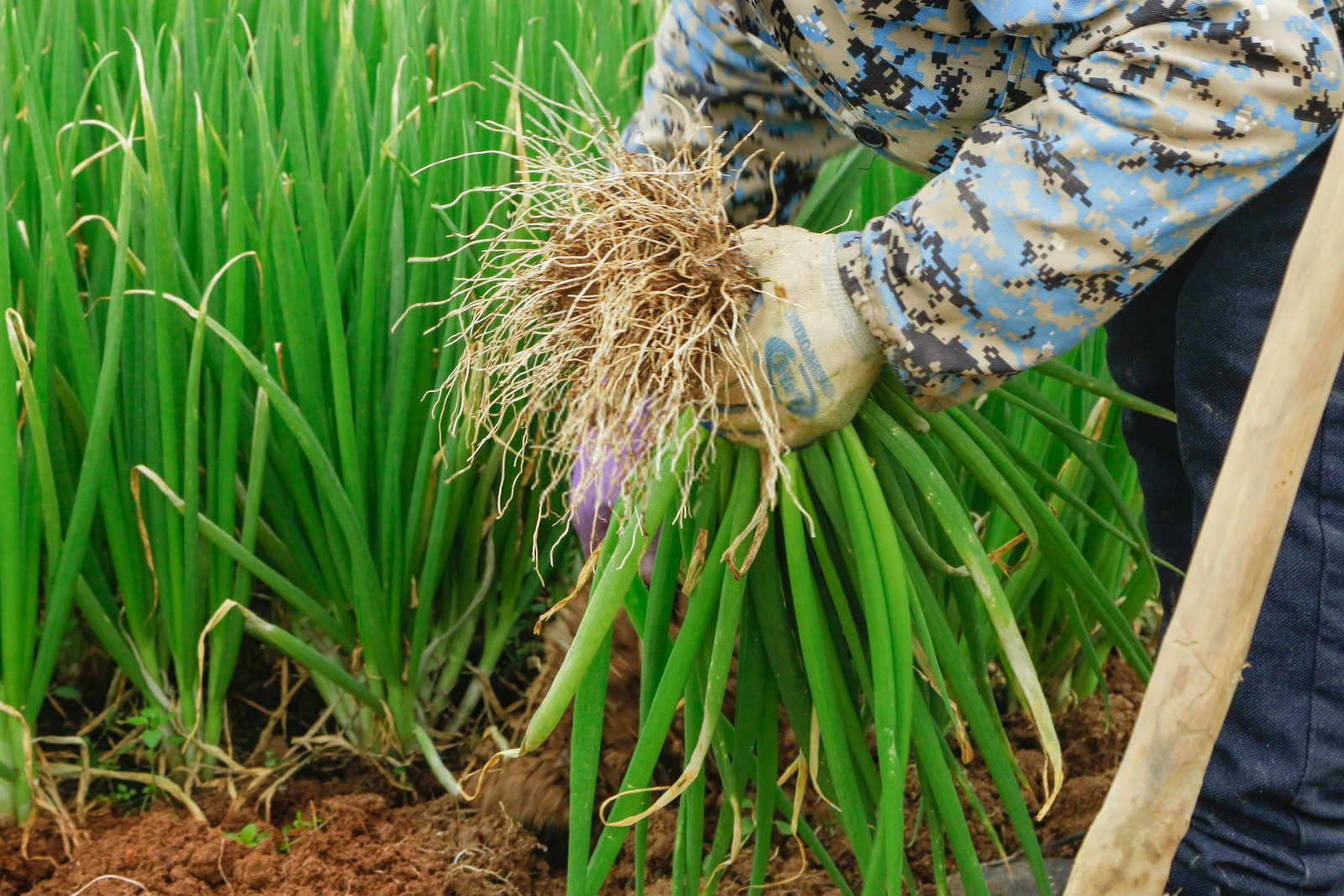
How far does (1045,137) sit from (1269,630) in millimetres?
472

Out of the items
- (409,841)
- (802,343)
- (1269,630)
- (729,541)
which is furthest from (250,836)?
(1269,630)

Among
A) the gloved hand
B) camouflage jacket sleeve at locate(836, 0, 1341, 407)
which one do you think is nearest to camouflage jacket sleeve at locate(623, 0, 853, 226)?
the gloved hand

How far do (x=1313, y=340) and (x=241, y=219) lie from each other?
107 centimetres

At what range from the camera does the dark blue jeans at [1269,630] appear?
0.99m

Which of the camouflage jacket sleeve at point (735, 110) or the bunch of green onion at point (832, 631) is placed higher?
the camouflage jacket sleeve at point (735, 110)

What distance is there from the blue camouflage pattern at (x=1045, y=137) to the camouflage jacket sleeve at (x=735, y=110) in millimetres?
132

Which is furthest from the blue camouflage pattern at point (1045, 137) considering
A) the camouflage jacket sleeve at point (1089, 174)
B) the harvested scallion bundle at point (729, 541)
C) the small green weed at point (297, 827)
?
the small green weed at point (297, 827)

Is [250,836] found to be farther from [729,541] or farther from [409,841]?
[729,541]

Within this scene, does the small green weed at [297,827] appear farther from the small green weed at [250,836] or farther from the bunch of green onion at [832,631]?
the bunch of green onion at [832,631]

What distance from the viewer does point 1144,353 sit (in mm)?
1284

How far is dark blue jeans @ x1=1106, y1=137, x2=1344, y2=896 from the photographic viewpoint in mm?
995

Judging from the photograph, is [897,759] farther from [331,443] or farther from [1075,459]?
[331,443]

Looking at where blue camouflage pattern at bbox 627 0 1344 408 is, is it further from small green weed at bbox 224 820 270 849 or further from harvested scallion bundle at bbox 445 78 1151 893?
small green weed at bbox 224 820 270 849

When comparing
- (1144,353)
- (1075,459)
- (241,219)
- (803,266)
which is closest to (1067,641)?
(1075,459)
